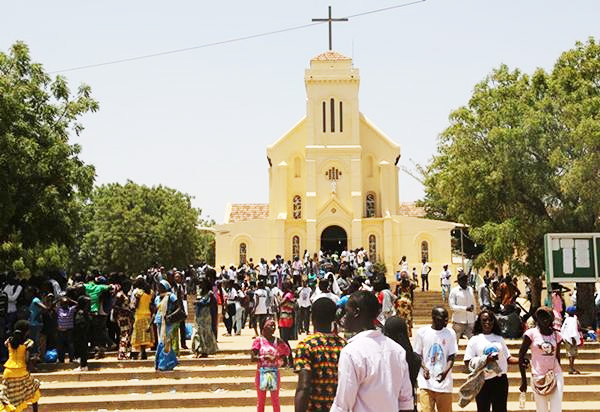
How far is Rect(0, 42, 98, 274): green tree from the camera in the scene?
693 inches

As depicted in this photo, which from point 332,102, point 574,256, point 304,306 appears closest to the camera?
point 574,256

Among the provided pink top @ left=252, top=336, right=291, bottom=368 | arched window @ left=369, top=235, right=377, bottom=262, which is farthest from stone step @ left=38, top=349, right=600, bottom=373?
arched window @ left=369, top=235, right=377, bottom=262

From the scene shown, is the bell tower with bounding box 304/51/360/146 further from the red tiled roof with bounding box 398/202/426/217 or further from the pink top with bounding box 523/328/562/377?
the pink top with bounding box 523/328/562/377

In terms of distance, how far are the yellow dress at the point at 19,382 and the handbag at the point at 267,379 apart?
9.34ft

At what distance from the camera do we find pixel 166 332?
12.9 meters

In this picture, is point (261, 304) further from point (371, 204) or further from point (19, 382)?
→ point (371, 204)

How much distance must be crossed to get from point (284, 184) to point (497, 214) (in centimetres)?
2732

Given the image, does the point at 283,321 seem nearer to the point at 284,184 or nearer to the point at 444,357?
the point at 444,357

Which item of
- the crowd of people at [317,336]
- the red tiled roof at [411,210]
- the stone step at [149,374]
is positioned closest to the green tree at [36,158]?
the crowd of people at [317,336]

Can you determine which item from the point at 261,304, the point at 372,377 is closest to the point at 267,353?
the point at 372,377

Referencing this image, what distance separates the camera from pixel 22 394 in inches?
378

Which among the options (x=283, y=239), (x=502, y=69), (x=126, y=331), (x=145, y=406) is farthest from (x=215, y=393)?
(x=283, y=239)

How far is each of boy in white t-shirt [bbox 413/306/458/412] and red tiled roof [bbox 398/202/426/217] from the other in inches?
1909

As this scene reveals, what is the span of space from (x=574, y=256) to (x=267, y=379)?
8.35 meters
